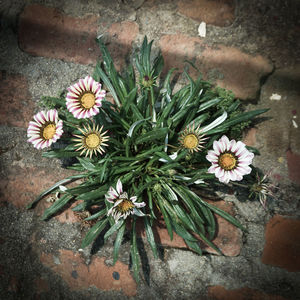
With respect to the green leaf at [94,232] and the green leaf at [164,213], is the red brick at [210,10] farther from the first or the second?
the green leaf at [94,232]

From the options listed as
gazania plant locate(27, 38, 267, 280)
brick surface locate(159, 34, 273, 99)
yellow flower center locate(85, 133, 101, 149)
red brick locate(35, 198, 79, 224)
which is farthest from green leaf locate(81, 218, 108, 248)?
brick surface locate(159, 34, 273, 99)

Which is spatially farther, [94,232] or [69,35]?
[69,35]

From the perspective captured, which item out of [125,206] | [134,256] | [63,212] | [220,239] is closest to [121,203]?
[125,206]

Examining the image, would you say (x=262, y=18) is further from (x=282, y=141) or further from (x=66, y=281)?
(x=66, y=281)

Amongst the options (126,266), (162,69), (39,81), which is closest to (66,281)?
(126,266)

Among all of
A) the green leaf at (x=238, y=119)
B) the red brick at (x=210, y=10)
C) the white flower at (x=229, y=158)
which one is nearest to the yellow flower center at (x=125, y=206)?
the white flower at (x=229, y=158)

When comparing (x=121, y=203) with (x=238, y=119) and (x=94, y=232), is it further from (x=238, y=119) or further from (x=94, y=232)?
(x=238, y=119)

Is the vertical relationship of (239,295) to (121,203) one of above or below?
below
